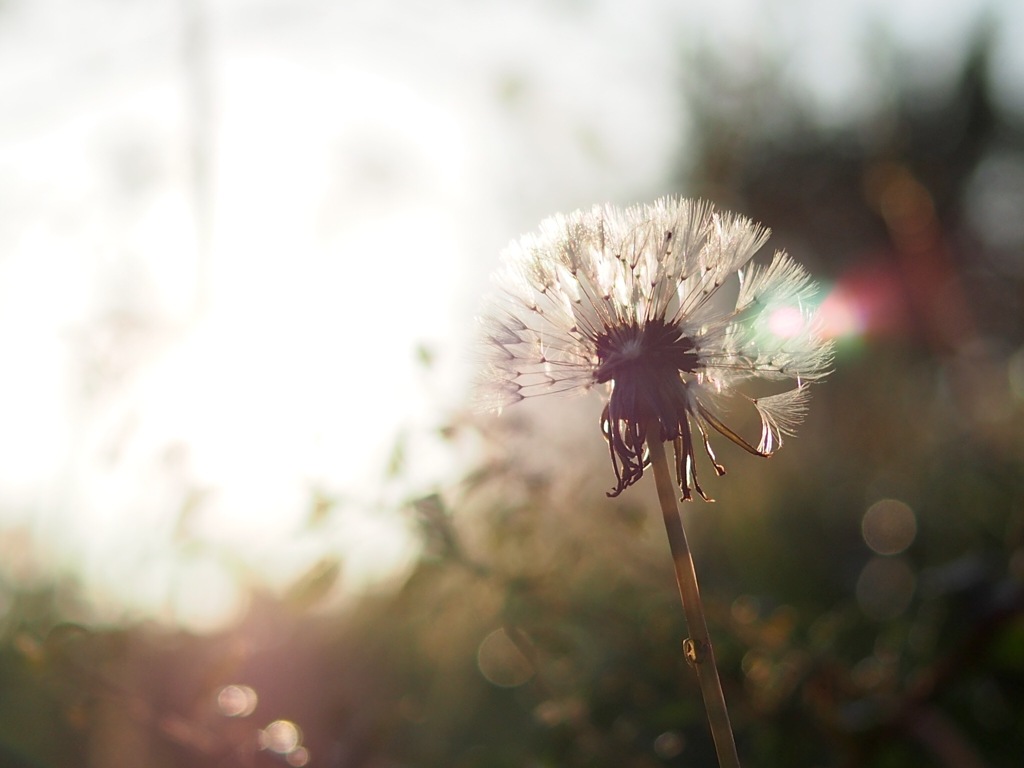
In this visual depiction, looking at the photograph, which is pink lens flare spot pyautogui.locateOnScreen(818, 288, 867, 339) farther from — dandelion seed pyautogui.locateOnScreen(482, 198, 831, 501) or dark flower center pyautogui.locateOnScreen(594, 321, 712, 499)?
dark flower center pyautogui.locateOnScreen(594, 321, 712, 499)

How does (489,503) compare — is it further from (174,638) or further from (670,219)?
(670,219)

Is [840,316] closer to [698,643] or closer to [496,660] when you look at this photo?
[496,660]

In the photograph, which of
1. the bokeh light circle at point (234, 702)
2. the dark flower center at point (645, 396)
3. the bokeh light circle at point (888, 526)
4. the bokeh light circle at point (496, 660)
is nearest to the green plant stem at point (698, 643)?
the dark flower center at point (645, 396)

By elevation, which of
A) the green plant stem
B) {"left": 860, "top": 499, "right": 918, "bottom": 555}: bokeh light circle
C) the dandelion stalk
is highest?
{"left": 860, "top": 499, "right": 918, "bottom": 555}: bokeh light circle

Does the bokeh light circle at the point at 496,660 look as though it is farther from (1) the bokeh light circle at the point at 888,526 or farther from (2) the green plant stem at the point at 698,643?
(2) the green plant stem at the point at 698,643

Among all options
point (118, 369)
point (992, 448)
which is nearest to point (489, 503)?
point (118, 369)

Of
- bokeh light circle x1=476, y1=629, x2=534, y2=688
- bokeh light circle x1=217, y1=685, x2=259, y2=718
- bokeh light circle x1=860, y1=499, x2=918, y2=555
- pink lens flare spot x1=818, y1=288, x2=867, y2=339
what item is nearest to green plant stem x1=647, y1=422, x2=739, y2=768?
pink lens flare spot x1=818, y1=288, x2=867, y2=339

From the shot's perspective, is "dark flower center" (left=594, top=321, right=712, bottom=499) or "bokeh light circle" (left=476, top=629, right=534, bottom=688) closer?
"dark flower center" (left=594, top=321, right=712, bottom=499)
